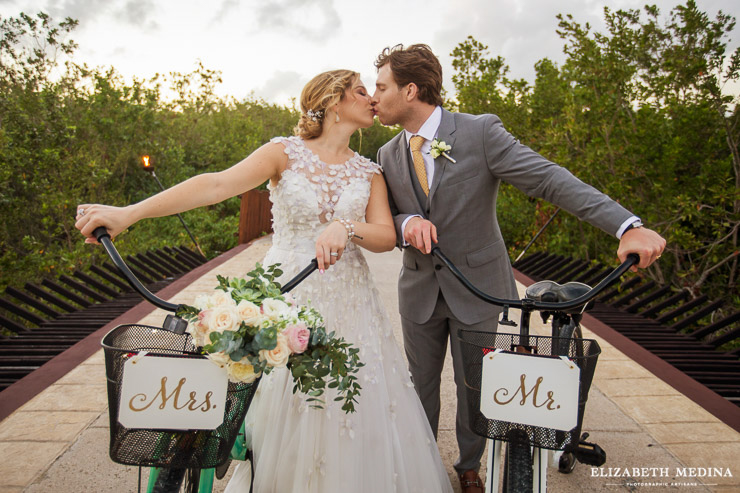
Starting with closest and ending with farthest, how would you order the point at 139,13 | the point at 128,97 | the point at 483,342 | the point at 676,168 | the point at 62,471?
the point at 483,342 < the point at 62,471 < the point at 676,168 < the point at 139,13 < the point at 128,97

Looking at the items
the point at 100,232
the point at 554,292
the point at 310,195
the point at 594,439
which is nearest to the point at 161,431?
the point at 100,232

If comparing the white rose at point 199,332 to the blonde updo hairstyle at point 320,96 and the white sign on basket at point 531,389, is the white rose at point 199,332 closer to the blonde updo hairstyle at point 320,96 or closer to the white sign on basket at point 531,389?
the white sign on basket at point 531,389

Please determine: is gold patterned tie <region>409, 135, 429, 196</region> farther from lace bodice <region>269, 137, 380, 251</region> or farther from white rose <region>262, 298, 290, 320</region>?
white rose <region>262, 298, 290, 320</region>

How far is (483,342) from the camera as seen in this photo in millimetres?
1756

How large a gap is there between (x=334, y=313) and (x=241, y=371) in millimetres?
1044

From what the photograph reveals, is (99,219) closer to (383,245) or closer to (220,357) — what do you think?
(220,357)

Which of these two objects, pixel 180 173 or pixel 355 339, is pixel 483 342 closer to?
pixel 355 339

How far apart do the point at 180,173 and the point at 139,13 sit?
12.3 feet

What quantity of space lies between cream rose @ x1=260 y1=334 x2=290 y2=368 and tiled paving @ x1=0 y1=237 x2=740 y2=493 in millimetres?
1612

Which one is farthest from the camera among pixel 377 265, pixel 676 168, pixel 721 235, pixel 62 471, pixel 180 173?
pixel 180 173

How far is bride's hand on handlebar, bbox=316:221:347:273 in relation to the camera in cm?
183

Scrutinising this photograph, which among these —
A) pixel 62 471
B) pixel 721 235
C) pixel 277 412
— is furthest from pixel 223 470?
pixel 721 235

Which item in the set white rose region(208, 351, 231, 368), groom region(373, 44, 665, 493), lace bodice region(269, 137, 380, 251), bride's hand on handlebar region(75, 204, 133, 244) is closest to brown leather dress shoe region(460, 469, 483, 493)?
groom region(373, 44, 665, 493)

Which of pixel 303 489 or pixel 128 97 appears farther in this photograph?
pixel 128 97
